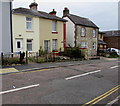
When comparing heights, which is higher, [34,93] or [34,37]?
[34,37]

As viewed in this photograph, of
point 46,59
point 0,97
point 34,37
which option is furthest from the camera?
point 34,37

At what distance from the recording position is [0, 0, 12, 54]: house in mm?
13323

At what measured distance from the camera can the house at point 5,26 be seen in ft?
43.7

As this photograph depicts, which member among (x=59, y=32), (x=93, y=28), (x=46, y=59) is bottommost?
(x=46, y=59)

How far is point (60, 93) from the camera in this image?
198 inches

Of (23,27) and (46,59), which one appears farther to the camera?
(23,27)

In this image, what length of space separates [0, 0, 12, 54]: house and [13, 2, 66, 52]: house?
628 mm

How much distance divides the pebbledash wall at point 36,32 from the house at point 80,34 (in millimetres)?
3526

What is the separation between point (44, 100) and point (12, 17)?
41.1 feet

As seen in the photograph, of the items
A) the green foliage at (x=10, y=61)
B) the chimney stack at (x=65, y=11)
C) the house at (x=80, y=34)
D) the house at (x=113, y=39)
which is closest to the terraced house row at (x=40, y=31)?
the house at (x=80, y=34)

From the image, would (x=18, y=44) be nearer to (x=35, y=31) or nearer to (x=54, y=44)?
(x=35, y=31)

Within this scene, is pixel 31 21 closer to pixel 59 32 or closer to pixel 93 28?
pixel 59 32

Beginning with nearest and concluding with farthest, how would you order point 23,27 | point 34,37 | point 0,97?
point 0,97
point 23,27
point 34,37

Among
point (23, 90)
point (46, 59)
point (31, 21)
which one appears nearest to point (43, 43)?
point (31, 21)
